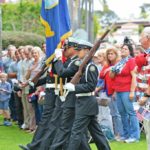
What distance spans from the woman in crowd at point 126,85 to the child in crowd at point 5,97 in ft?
13.4

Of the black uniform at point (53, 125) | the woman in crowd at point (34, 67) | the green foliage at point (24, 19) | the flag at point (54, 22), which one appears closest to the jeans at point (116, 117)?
the woman in crowd at point (34, 67)

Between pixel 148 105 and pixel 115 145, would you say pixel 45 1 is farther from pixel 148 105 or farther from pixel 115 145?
pixel 148 105

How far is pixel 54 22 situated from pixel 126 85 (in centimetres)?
204

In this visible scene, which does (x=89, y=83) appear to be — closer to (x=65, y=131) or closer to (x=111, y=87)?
(x=65, y=131)

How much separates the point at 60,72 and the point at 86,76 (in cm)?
45

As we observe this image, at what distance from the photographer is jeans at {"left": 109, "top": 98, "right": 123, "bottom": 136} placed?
1310 centimetres

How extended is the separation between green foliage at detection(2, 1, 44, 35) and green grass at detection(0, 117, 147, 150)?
22.4m

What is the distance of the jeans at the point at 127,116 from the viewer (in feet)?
42.2

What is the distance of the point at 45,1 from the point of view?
1184 centimetres

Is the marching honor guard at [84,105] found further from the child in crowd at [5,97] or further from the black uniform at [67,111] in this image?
the child in crowd at [5,97]

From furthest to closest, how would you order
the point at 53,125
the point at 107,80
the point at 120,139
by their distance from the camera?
1. the point at 107,80
2. the point at 120,139
3. the point at 53,125

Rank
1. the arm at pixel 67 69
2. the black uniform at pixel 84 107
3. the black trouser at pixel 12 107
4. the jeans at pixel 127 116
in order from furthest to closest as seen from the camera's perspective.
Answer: the black trouser at pixel 12 107 → the jeans at pixel 127 116 → the arm at pixel 67 69 → the black uniform at pixel 84 107

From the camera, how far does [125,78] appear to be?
1287 centimetres

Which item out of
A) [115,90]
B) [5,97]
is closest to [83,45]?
[115,90]
